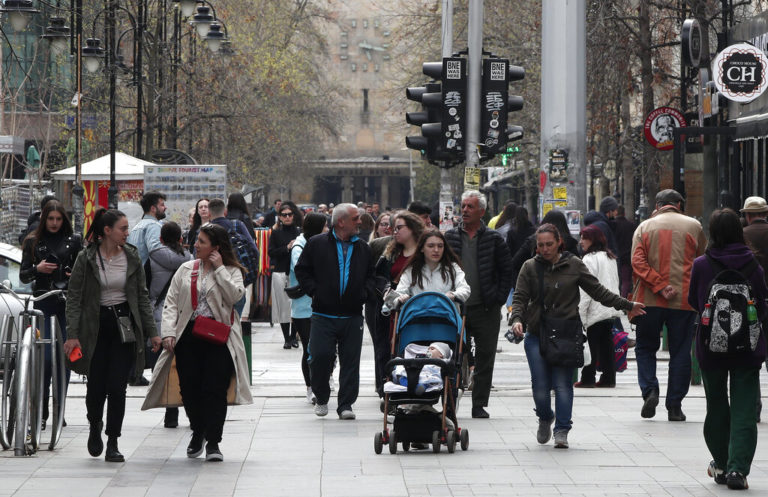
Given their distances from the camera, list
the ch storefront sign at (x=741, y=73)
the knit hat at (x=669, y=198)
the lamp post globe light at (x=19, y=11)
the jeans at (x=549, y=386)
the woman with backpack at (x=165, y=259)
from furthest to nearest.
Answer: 1. the lamp post globe light at (x=19, y=11)
2. the ch storefront sign at (x=741, y=73)
3. the woman with backpack at (x=165, y=259)
4. the knit hat at (x=669, y=198)
5. the jeans at (x=549, y=386)

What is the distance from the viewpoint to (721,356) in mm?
8664

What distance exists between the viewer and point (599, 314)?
1484 centimetres

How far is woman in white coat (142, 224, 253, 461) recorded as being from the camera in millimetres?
9953

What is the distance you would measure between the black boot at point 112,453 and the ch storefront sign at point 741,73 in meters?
10.5

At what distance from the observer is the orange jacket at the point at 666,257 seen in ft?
39.2

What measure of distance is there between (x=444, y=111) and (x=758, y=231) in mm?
6762

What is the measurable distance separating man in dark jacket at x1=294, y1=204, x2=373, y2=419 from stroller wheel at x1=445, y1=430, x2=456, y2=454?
2253 mm

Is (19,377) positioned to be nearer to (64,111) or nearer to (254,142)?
(64,111)

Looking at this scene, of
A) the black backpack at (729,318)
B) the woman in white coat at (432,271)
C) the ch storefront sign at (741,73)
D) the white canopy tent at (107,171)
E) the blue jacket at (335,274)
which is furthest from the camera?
the white canopy tent at (107,171)

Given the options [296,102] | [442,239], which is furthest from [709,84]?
[296,102]

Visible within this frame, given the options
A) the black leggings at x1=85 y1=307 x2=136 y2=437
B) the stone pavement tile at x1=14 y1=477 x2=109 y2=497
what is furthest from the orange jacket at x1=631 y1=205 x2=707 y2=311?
the stone pavement tile at x1=14 y1=477 x2=109 y2=497

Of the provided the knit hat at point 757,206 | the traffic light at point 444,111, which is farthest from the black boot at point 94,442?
the traffic light at point 444,111

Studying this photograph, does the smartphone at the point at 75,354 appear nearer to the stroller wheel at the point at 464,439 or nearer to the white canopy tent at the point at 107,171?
the stroller wheel at the point at 464,439

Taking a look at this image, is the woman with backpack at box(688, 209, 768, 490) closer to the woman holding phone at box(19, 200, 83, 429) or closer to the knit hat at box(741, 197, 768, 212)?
the knit hat at box(741, 197, 768, 212)
